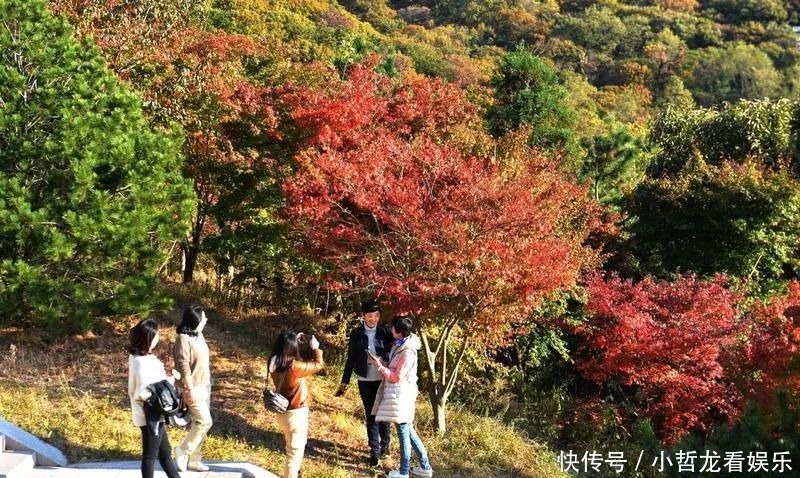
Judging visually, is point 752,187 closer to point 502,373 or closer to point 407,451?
point 502,373

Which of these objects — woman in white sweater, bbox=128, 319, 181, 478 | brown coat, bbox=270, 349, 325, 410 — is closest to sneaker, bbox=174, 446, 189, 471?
woman in white sweater, bbox=128, 319, 181, 478

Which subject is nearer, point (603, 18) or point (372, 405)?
point (372, 405)

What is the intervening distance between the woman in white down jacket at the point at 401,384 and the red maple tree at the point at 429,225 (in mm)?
1064

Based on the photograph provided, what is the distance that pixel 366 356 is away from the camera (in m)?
5.71

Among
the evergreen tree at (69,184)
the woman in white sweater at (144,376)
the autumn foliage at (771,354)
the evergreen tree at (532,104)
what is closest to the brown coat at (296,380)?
the woman in white sweater at (144,376)

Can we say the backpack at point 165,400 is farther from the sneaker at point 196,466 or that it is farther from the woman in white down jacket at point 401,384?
the woman in white down jacket at point 401,384

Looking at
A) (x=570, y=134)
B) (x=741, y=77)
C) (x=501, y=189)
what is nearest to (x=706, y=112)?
(x=570, y=134)

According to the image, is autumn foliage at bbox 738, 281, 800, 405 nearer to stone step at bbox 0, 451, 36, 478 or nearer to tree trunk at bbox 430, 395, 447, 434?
tree trunk at bbox 430, 395, 447, 434

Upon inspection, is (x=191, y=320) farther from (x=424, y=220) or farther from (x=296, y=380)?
(x=424, y=220)

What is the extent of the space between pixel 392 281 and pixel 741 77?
45.9 m

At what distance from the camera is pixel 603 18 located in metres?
54.8

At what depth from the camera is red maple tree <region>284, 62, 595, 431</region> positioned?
6.61 m

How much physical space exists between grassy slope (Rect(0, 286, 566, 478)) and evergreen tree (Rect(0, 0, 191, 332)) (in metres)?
0.53

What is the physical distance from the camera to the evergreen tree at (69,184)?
674 centimetres
